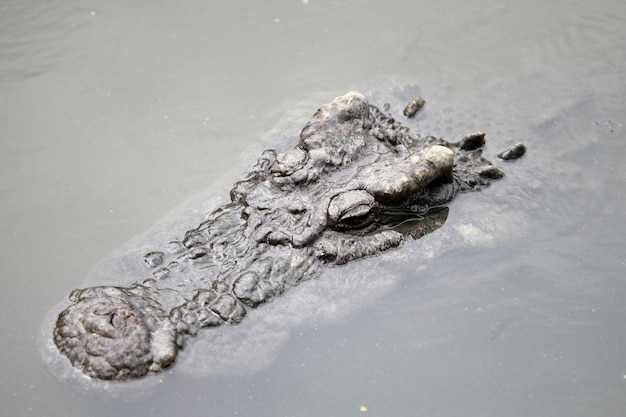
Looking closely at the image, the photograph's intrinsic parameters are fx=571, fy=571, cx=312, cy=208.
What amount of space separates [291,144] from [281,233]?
4.40ft

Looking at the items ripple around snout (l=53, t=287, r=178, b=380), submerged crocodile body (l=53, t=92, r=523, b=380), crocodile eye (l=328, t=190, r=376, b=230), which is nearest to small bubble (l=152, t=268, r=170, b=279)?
submerged crocodile body (l=53, t=92, r=523, b=380)

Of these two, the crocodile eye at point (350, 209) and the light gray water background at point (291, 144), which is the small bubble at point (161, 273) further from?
the crocodile eye at point (350, 209)

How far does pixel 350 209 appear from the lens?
4.08 metres

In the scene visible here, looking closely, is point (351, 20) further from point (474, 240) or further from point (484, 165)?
point (474, 240)

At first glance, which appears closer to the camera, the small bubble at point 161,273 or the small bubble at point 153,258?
the small bubble at point 161,273

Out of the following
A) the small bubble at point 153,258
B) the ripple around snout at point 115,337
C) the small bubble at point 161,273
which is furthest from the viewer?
the small bubble at point 153,258

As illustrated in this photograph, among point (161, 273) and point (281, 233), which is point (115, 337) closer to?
point (161, 273)

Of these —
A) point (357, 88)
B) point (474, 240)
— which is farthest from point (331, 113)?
point (474, 240)

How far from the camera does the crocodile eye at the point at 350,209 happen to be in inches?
160

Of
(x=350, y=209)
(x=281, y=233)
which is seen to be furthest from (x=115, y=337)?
(x=350, y=209)

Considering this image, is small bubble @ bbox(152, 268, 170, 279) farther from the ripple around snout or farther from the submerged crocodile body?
the ripple around snout

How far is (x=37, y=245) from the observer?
516 centimetres

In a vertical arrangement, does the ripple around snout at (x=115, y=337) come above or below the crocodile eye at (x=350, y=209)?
below

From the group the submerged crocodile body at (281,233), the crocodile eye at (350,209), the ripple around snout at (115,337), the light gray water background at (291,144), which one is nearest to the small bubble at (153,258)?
the submerged crocodile body at (281,233)
